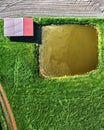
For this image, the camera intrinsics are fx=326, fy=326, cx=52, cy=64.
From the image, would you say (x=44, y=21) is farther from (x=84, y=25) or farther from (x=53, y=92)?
(x=53, y=92)

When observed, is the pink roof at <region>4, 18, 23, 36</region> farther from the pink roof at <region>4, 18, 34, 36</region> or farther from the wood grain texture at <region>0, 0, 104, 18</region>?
the wood grain texture at <region>0, 0, 104, 18</region>

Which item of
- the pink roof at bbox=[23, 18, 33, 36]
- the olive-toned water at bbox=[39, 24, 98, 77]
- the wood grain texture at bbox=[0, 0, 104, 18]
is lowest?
the olive-toned water at bbox=[39, 24, 98, 77]

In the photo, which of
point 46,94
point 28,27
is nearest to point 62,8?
point 28,27

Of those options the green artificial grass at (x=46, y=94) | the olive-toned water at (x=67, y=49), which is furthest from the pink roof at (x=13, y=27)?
the olive-toned water at (x=67, y=49)

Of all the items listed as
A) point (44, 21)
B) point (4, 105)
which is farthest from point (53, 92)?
point (44, 21)

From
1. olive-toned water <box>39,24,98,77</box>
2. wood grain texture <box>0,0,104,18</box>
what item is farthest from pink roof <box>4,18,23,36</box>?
olive-toned water <box>39,24,98,77</box>

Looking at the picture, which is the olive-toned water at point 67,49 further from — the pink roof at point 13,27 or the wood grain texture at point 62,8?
the pink roof at point 13,27
